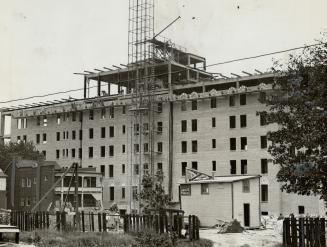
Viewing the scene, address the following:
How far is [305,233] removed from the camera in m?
29.0

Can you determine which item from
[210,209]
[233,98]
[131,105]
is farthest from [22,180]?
[210,209]

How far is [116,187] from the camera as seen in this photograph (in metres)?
84.9

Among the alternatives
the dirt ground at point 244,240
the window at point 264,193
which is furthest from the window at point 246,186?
the window at point 264,193

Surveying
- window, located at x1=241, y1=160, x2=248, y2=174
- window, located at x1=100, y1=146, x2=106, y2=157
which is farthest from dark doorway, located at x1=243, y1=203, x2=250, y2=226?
window, located at x1=100, y1=146, x2=106, y2=157

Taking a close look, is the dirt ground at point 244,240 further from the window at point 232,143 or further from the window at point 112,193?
the window at point 112,193

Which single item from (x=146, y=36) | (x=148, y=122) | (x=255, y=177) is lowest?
(x=255, y=177)

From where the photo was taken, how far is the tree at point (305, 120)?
2544 cm

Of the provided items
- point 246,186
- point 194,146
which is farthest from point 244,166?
point 246,186

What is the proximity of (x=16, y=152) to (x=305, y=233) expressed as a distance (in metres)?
66.7

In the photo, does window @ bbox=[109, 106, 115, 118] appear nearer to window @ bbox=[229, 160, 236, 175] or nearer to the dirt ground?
window @ bbox=[229, 160, 236, 175]

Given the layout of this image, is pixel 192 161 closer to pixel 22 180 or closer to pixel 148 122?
pixel 148 122

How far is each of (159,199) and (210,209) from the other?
4.58 metres

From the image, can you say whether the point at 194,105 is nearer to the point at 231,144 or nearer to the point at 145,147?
the point at 231,144

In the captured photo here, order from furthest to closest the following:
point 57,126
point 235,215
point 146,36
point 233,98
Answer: point 57,126 → point 146,36 → point 233,98 → point 235,215
